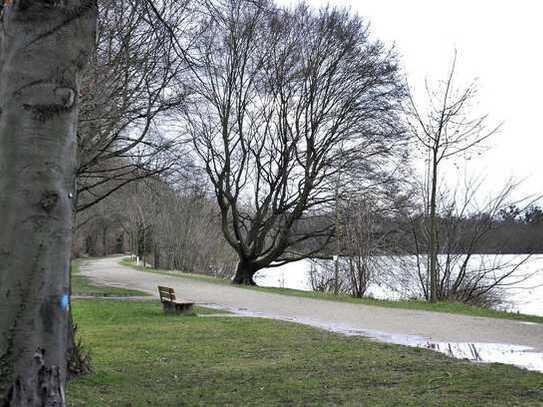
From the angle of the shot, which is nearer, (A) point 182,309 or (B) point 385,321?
(B) point 385,321

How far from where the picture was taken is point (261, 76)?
2797 cm

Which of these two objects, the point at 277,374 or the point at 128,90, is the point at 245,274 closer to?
the point at 128,90

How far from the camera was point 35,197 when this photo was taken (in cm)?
326

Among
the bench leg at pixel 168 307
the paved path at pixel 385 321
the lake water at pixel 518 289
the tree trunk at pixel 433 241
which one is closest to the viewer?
the paved path at pixel 385 321

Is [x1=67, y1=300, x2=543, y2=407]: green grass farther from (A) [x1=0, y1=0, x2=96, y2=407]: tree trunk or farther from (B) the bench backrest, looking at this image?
(B) the bench backrest

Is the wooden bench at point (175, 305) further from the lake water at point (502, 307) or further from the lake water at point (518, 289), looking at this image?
the lake water at point (518, 289)

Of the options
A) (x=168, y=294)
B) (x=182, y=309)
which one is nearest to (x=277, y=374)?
(x=182, y=309)

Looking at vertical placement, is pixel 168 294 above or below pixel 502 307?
above

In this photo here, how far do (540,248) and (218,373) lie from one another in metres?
13.9

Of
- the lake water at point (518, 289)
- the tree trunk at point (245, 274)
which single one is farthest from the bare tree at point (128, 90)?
the tree trunk at point (245, 274)

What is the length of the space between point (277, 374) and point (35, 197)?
473 cm

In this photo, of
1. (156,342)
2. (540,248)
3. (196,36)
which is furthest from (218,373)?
(540,248)

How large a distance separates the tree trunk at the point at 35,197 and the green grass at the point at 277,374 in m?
2.50

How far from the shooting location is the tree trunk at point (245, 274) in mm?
29870
